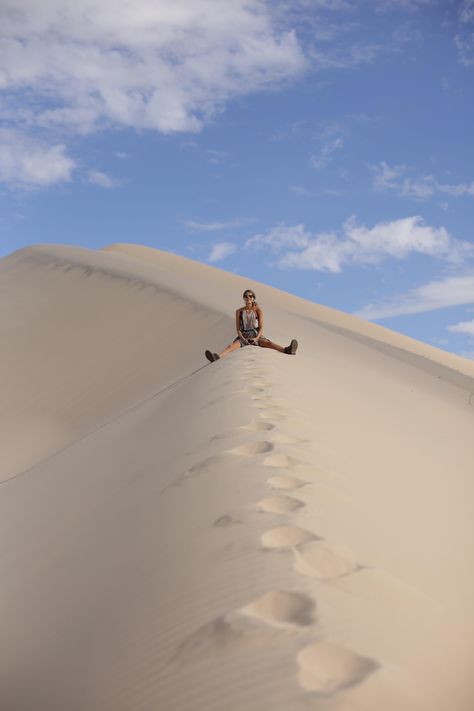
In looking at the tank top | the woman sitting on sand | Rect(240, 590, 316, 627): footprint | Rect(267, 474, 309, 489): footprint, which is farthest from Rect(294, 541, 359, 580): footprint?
the tank top

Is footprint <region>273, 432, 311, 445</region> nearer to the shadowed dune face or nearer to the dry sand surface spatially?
the dry sand surface

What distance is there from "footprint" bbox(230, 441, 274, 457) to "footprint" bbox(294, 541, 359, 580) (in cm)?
128

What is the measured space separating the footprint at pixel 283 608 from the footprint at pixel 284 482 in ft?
3.38

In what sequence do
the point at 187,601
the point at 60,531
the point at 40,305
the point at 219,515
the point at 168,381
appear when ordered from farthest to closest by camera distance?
1. the point at 40,305
2. the point at 168,381
3. the point at 60,531
4. the point at 219,515
5. the point at 187,601

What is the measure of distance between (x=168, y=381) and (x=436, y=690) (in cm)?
920

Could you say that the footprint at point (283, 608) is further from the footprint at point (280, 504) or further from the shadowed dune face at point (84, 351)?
the shadowed dune face at point (84, 351)

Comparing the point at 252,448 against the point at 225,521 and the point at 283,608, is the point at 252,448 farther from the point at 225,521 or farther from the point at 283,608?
the point at 283,608

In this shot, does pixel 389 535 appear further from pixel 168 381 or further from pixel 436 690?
pixel 168 381

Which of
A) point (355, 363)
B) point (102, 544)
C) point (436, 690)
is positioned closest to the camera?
point (436, 690)

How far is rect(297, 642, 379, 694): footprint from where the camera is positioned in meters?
1.81

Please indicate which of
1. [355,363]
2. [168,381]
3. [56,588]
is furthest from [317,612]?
[355,363]

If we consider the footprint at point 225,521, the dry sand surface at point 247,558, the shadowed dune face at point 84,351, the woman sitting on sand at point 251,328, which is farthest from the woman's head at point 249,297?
the footprint at point 225,521

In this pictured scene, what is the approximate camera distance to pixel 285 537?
2668mm

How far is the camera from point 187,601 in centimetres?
238
